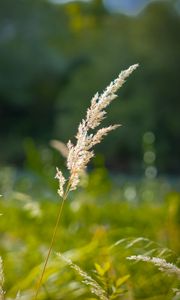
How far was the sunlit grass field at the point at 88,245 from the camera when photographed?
48.3 inches

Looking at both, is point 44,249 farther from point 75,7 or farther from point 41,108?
point 41,108

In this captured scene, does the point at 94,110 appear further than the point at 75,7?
No

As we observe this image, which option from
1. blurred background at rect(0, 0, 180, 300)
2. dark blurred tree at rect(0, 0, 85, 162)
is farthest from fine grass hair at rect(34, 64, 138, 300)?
dark blurred tree at rect(0, 0, 85, 162)

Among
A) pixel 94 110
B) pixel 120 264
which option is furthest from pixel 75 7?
pixel 94 110

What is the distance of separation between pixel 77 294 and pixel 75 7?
1337 millimetres

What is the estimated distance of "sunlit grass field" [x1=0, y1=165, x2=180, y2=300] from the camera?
1.23 m

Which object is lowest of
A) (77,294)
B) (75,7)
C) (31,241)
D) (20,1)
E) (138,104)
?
(77,294)

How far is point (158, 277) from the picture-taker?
1251 millimetres

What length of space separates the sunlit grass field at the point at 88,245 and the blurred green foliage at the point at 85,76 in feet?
52.7

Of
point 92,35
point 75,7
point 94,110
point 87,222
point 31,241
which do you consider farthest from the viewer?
point 92,35

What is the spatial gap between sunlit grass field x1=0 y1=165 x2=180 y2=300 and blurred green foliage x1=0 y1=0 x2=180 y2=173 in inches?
632

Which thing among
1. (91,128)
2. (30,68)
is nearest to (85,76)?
(30,68)

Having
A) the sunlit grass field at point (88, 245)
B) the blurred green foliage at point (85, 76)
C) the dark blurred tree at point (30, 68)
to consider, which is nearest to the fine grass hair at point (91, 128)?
the sunlit grass field at point (88, 245)

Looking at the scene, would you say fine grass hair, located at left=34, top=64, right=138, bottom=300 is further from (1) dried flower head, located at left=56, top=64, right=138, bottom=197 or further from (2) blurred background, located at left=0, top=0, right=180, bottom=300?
(2) blurred background, located at left=0, top=0, right=180, bottom=300
